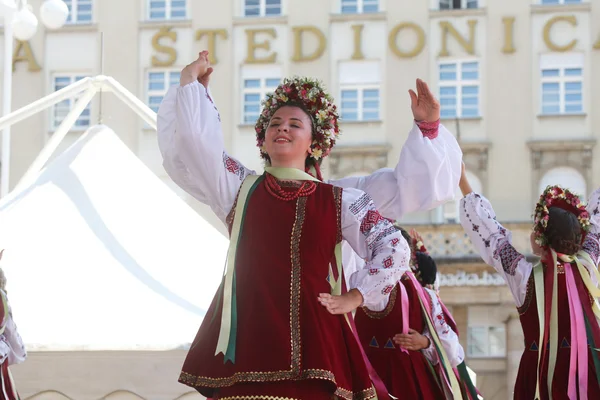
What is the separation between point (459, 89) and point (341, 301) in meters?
22.3

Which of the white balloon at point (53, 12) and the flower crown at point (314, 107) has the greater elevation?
the white balloon at point (53, 12)

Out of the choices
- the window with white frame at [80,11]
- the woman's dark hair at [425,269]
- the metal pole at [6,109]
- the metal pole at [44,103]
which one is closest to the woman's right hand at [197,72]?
the woman's dark hair at [425,269]

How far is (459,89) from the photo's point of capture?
25812 millimetres

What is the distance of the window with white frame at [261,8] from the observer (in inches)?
1041

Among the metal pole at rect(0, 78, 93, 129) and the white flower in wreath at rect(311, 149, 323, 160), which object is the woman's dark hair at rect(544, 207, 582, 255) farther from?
the metal pole at rect(0, 78, 93, 129)

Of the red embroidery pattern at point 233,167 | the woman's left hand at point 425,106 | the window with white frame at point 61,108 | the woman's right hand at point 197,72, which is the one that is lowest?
the red embroidery pattern at point 233,167

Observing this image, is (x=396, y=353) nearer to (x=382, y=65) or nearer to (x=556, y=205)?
(x=556, y=205)

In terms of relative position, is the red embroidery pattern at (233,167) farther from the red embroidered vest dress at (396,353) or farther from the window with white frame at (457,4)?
the window with white frame at (457,4)

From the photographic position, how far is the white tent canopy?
21.0ft

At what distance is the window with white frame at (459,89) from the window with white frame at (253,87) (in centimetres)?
354

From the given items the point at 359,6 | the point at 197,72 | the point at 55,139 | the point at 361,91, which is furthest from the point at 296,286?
the point at 359,6

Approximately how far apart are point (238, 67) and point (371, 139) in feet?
10.7

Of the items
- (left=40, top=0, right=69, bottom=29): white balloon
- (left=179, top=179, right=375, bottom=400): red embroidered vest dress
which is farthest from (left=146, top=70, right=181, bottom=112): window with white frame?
(left=179, top=179, right=375, bottom=400): red embroidered vest dress

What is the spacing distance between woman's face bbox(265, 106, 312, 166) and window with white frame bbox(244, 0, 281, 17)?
22.4 metres
